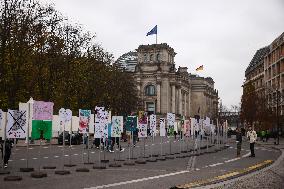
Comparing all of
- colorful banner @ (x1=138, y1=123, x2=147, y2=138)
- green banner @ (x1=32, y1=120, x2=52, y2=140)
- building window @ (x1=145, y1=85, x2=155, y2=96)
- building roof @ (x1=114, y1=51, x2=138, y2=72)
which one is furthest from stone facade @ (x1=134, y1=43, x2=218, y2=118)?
green banner @ (x1=32, y1=120, x2=52, y2=140)

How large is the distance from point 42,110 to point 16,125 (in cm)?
133

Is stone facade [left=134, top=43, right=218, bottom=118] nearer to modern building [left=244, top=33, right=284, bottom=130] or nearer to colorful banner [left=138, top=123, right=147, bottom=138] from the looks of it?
modern building [left=244, top=33, right=284, bottom=130]

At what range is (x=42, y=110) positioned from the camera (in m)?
20.0

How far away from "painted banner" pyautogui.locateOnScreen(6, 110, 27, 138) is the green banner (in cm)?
46

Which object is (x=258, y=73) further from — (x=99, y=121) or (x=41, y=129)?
(x=41, y=129)

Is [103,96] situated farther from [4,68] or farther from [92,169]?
[92,169]

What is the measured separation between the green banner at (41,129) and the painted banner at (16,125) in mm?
457

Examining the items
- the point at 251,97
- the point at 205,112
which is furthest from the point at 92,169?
the point at 205,112

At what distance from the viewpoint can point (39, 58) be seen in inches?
1848

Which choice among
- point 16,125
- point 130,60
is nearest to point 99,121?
point 16,125

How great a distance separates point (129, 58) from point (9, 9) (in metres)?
107

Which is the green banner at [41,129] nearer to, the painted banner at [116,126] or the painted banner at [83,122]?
the painted banner at [83,122]

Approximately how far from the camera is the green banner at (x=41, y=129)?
65.3 ft

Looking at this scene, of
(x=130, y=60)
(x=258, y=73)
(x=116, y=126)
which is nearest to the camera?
(x=116, y=126)
